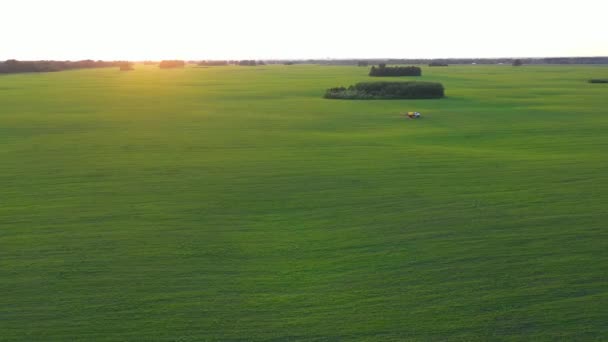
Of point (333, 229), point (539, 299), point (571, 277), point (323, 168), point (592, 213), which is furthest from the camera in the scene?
point (323, 168)

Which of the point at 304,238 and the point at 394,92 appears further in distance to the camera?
the point at 394,92

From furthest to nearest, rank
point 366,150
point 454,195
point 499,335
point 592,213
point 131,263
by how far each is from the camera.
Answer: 1. point 366,150
2. point 454,195
3. point 592,213
4. point 131,263
5. point 499,335

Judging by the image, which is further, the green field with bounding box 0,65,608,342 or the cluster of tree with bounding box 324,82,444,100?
the cluster of tree with bounding box 324,82,444,100

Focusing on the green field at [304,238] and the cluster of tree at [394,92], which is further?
the cluster of tree at [394,92]

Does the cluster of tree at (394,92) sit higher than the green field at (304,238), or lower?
higher

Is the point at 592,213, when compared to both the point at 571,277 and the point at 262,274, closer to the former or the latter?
the point at 571,277

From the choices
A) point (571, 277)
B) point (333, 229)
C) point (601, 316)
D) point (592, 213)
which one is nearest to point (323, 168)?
point (333, 229)

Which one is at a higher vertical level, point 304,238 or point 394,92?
point 394,92

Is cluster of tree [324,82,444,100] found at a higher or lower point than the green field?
higher
